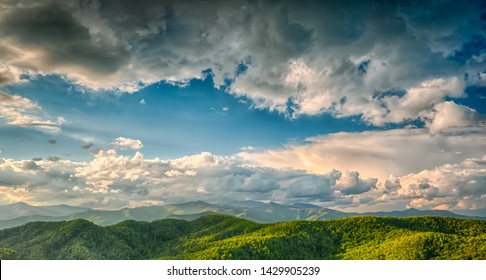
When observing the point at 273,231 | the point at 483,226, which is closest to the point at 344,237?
the point at 273,231

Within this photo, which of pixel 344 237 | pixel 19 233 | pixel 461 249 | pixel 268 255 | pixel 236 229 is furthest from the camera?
pixel 19 233

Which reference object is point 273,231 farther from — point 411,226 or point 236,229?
point 411,226

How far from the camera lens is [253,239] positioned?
251 feet

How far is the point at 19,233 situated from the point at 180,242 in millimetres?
50877

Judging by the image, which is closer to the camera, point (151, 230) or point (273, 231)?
point (273, 231)

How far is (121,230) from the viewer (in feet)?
374

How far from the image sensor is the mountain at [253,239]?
65312 millimetres

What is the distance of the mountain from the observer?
65.3 metres

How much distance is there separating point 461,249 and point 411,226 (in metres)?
27.8

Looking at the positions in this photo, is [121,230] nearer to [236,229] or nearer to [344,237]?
[236,229]
